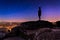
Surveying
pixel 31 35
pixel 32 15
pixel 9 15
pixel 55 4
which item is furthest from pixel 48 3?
pixel 31 35

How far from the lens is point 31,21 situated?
22.7ft

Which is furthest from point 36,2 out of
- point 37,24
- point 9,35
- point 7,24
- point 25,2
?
point 9,35

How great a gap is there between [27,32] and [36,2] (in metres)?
1.81

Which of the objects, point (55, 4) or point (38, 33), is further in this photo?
point (55, 4)

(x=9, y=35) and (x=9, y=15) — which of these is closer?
(x=9, y=35)

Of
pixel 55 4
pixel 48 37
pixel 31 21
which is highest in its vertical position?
pixel 55 4

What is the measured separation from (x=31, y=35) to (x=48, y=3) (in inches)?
87.7

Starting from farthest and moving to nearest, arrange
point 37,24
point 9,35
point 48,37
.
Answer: point 37,24
point 9,35
point 48,37

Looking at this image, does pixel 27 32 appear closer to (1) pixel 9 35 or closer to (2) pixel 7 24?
(1) pixel 9 35

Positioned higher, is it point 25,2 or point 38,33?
point 25,2

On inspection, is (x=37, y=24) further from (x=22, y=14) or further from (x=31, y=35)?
(x=31, y=35)

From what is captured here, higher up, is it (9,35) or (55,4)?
(55,4)

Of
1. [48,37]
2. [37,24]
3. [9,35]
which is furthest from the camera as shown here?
[37,24]

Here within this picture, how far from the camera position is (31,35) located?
5.15 meters
